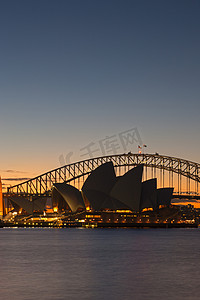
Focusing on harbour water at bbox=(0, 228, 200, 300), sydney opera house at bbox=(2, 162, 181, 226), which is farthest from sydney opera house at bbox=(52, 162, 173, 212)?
harbour water at bbox=(0, 228, 200, 300)

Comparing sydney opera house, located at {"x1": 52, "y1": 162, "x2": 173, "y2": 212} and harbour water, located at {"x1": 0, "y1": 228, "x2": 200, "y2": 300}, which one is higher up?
sydney opera house, located at {"x1": 52, "y1": 162, "x2": 173, "y2": 212}

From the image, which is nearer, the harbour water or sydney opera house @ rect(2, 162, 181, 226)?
the harbour water

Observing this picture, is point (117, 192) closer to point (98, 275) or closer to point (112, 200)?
point (112, 200)

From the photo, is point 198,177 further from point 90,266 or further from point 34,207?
point 90,266

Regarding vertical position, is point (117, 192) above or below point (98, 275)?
above

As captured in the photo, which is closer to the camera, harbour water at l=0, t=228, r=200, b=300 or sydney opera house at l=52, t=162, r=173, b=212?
harbour water at l=0, t=228, r=200, b=300

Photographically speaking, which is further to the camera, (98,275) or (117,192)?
(117,192)

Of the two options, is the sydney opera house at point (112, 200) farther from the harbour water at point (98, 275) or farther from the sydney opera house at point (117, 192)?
the harbour water at point (98, 275)

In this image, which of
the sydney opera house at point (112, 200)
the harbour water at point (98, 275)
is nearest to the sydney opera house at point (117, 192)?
the sydney opera house at point (112, 200)

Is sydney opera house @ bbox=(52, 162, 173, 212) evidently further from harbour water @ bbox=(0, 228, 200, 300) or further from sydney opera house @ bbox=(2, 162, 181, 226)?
harbour water @ bbox=(0, 228, 200, 300)

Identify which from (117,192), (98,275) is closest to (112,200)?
(117,192)

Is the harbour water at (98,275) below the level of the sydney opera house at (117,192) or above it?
below
